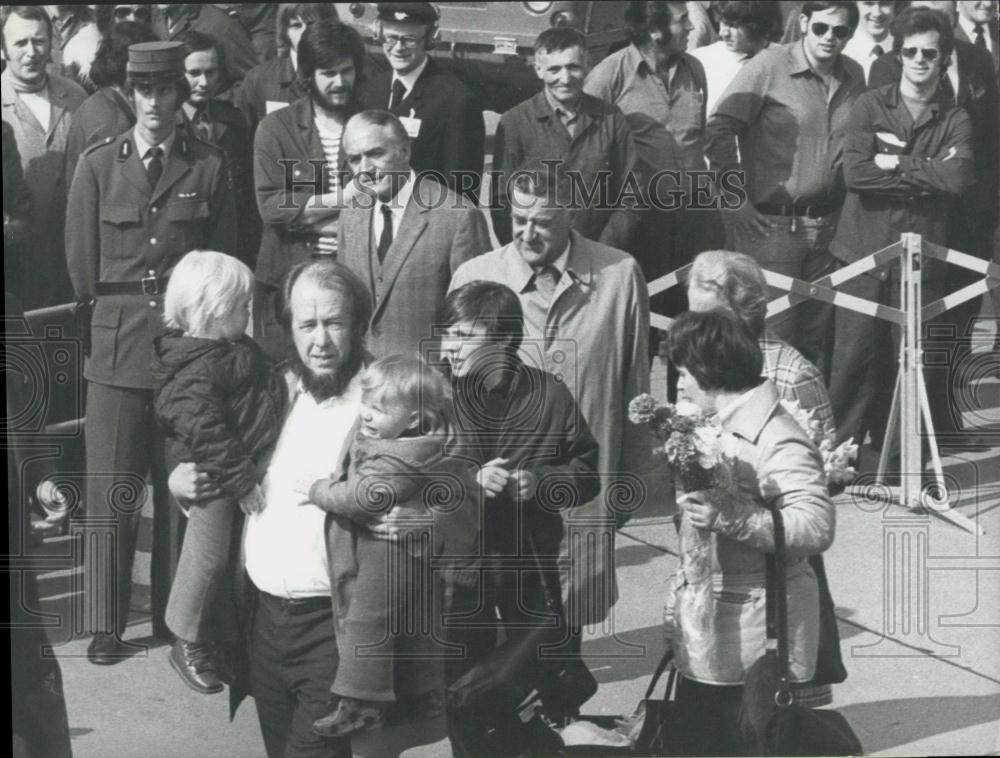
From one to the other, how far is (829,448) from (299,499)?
1.55 metres

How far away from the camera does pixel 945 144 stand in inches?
219

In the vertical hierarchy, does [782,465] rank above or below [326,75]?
below

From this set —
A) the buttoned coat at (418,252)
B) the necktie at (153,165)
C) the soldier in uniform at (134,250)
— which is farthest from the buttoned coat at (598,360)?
the necktie at (153,165)

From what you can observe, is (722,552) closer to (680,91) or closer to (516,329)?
(516,329)

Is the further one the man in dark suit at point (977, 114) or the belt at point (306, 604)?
the man in dark suit at point (977, 114)

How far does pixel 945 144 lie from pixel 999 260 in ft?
1.25

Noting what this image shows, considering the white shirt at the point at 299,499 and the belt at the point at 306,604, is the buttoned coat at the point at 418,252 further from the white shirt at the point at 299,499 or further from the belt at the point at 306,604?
the belt at the point at 306,604

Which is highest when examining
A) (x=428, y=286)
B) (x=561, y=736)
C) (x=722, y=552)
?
(x=428, y=286)

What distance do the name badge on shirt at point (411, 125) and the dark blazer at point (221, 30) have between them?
1.56 feet

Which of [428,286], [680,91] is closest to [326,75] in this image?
[428,286]

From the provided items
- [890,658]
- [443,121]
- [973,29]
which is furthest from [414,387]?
[973,29]

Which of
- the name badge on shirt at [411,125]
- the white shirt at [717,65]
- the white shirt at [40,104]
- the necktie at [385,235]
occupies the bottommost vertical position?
the necktie at [385,235]

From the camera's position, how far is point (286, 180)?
5.49m

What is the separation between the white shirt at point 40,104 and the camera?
5.53 m
